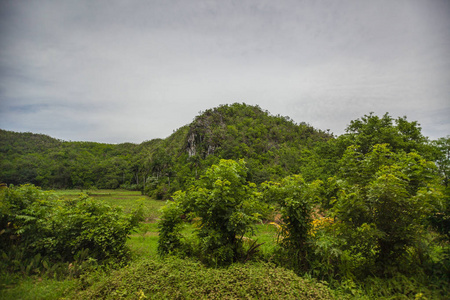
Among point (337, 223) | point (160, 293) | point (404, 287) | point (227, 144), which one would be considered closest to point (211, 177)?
point (160, 293)

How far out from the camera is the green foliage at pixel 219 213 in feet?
18.2

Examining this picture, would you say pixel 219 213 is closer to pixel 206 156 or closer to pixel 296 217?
pixel 296 217

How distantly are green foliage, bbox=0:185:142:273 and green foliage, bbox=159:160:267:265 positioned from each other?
1309mm

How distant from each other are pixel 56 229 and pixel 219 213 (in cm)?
479

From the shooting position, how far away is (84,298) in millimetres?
3980

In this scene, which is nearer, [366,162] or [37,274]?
[37,274]

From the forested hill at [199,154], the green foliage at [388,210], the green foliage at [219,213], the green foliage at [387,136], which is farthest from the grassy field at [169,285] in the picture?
the forested hill at [199,154]

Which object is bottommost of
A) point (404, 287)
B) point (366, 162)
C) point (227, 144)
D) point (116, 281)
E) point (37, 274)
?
point (37, 274)

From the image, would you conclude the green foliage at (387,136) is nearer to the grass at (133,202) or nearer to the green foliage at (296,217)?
the green foliage at (296,217)

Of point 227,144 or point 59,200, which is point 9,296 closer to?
point 59,200

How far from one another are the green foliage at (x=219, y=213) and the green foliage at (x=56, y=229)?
4.29ft

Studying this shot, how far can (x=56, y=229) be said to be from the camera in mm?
5691

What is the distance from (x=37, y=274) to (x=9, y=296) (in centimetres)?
118

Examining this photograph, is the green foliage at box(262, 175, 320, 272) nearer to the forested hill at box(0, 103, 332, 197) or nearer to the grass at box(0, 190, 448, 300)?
the grass at box(0, 190, 448, 300)
